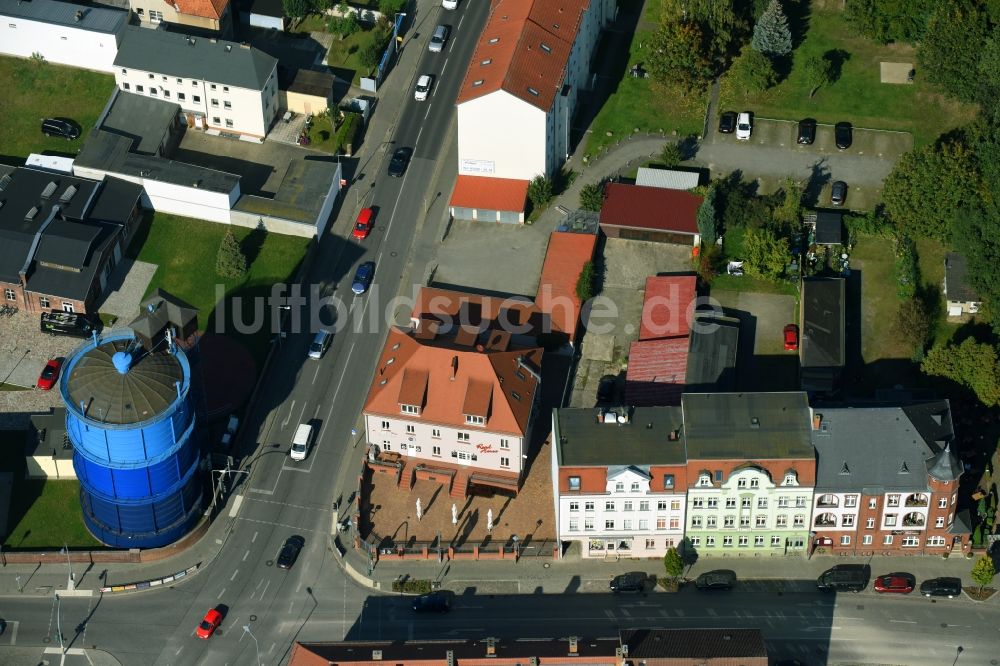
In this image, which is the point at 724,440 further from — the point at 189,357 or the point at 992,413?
the point at 189,357

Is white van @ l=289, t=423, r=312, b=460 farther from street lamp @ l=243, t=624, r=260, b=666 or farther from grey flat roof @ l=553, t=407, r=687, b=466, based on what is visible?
grey flat roof @ l=553, t=407, r=687, b=466

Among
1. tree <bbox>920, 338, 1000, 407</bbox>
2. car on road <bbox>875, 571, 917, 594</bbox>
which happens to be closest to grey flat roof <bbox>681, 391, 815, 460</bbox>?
car on road <bbox>875, 571, 917, 594</bbox>

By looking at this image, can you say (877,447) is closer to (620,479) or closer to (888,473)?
(888,473)

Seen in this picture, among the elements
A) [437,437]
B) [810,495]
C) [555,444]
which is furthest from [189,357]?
[810,495]

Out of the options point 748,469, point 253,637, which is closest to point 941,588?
point 748,469

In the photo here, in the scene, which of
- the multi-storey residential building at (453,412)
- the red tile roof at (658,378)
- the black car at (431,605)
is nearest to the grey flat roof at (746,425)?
the red tile roof at (658,378)

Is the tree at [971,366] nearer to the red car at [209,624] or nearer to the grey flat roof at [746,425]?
the grey flat roof at [746,425]
